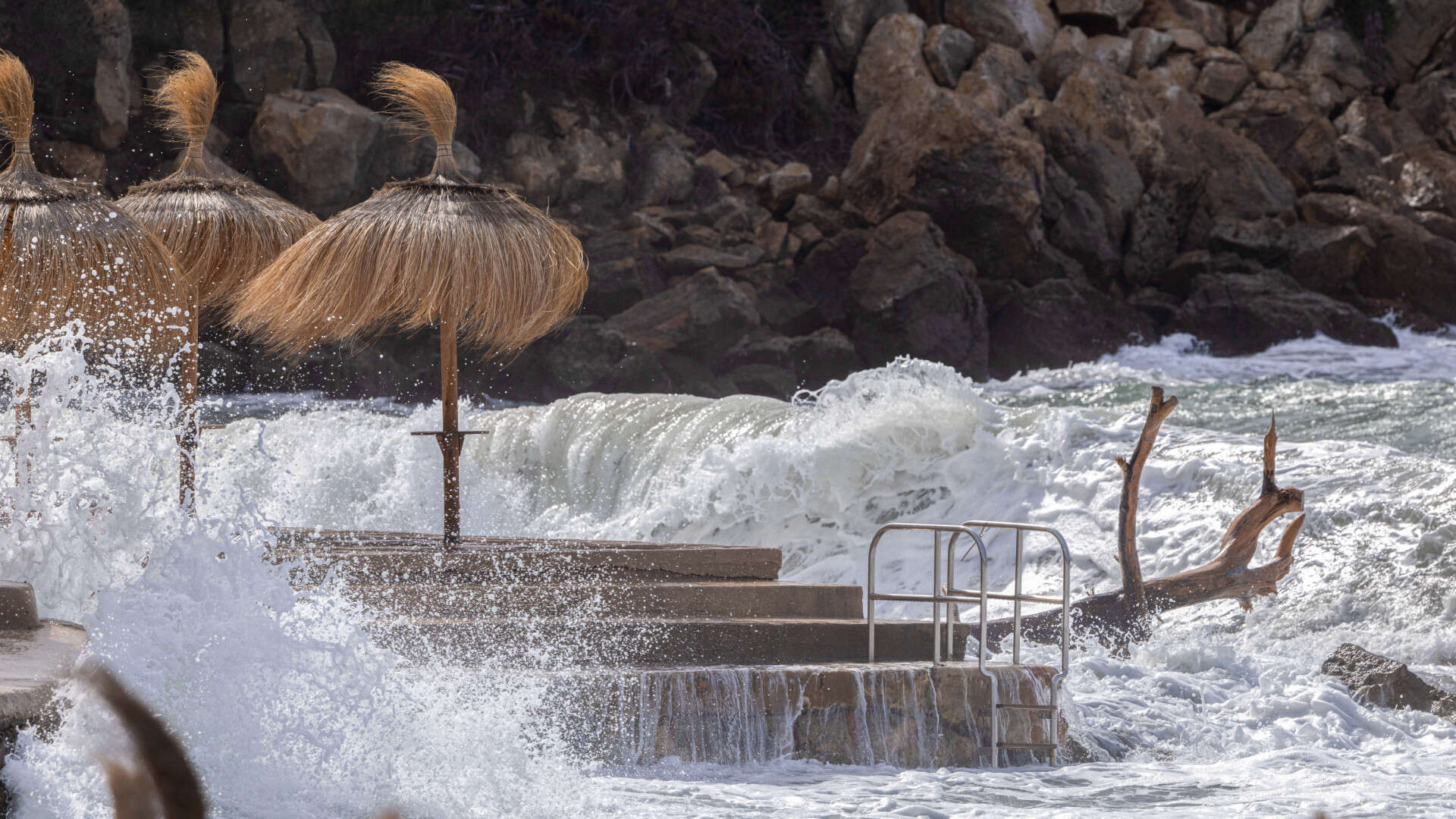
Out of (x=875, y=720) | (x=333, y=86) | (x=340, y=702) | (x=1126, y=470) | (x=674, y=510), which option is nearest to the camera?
(x=340, y=702)

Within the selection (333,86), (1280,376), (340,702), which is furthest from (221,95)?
(340,702)

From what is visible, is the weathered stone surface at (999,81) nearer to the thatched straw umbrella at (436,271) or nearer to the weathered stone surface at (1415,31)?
the weathered stone surface at (1415,31)

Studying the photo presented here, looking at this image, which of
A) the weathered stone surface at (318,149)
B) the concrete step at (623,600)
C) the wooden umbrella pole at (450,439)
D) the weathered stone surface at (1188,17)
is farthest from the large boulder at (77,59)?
the weathered stone surface at (1188,17)

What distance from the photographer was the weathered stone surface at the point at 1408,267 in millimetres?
24531

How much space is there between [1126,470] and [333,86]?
20.3 metres

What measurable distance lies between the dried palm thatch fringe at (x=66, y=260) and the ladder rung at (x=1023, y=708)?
3.88 meters

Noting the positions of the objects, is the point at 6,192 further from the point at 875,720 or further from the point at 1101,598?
the point at 1101,598

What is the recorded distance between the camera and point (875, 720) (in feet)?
17.4

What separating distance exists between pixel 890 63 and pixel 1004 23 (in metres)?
2.82

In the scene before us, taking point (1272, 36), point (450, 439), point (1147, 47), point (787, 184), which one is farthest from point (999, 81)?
point (450, 439)

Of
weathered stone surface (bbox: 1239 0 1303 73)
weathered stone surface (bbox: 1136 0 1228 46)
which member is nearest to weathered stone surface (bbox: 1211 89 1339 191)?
weathered stone surface (bbox: 1239 0 1303 73)

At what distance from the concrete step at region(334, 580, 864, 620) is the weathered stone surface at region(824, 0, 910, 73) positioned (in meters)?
24.0

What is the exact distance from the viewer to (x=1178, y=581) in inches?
300

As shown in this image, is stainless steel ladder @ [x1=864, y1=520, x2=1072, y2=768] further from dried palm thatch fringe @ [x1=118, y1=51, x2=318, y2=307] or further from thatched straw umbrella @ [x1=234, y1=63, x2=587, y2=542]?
dried palm thatch fringe @ [x1=118, y1=51, x2=318, y2=307]
